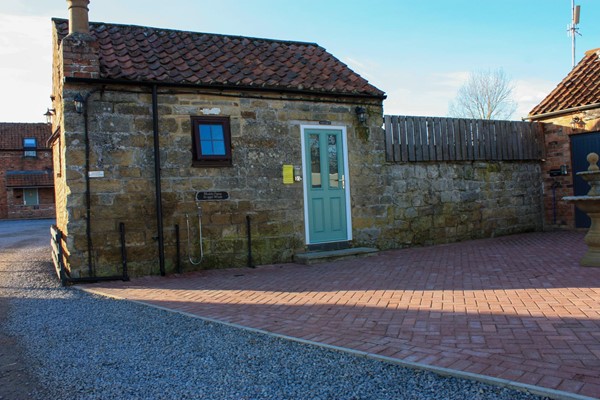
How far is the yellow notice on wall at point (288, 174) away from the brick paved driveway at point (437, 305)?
5.14 ft

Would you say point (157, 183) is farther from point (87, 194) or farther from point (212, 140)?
point (212, 140)

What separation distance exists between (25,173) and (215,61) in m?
30.1

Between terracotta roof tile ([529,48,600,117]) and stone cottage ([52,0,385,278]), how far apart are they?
5157 mm

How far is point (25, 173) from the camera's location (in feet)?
110

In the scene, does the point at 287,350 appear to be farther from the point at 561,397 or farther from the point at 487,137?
the point at 487,137

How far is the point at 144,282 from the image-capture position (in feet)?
24.1

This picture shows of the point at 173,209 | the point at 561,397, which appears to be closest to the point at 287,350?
the point at 561,397

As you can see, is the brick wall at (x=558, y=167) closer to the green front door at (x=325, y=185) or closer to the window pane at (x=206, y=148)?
the green front door at (x=325, y=185)

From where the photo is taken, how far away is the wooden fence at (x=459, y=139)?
10.3 meters

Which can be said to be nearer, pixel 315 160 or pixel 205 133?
pixel 205 133

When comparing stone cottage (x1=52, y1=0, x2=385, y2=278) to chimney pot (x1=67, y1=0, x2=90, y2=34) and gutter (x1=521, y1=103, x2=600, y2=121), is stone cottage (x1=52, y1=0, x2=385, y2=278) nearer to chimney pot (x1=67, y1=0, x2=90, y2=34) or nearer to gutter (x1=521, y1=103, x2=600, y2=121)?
chimney pot (x1=67, y1=0, x2=90, y2=34)

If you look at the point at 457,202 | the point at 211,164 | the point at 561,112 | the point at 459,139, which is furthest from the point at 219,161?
the point at 561,112

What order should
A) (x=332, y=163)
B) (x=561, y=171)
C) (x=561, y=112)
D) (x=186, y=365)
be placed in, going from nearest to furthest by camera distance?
(x=186, y=365), (x=332, y=163), (x=561, y=112), (x=561, y=171)

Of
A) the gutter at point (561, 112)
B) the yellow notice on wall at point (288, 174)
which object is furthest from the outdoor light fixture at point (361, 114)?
the gutter at point (561, 112)
